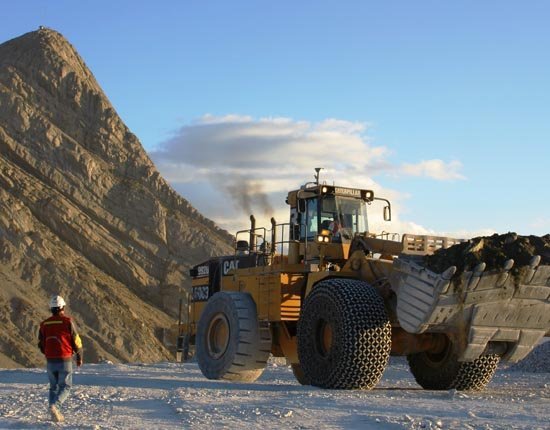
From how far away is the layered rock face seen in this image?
46.8 metres

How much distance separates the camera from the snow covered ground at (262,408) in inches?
377

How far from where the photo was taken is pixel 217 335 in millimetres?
16844

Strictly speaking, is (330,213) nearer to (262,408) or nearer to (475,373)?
(475,373)

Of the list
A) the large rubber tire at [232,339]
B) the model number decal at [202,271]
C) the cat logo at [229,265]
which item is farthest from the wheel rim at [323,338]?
the model number decal at [202,271]

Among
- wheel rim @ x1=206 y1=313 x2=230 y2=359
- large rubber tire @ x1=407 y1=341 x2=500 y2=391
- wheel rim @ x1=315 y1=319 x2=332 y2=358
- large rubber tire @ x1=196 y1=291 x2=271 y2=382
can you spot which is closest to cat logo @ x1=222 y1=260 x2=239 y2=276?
large rubber tire @ x1=196 y1=291 x2=271 y2=382

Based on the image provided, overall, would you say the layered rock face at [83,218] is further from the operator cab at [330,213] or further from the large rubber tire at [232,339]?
the operator cab at [330,213]

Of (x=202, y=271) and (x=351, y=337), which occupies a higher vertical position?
(x=202, y=271)

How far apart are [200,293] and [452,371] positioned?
7.08 metres

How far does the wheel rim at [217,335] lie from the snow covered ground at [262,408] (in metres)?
1.43

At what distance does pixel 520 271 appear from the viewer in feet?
41.7

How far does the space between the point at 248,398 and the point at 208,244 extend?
1812 inches

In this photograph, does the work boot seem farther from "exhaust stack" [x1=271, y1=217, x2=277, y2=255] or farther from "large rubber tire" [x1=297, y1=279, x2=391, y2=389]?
"exhaust stack" [x1=271, y1=217, x2=277, y2=255]

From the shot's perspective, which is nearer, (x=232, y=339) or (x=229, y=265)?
(x=232, y=339)

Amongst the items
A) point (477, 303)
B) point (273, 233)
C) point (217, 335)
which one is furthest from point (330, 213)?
point (477, 303)
